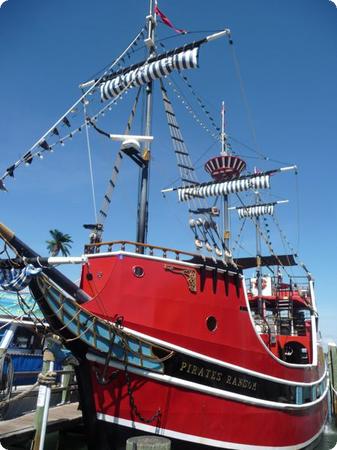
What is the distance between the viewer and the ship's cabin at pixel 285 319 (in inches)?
599

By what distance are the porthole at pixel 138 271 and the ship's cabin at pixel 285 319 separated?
6.45 metres

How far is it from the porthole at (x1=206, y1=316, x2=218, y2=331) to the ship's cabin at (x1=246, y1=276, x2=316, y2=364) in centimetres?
443

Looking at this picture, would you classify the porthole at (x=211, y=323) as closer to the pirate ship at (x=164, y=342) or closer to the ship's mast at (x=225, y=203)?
the pirate ship at (x=164, y=342)

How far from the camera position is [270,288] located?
20359 mm

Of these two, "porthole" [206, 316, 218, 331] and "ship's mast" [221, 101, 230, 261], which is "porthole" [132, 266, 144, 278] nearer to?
"porthole" [206, 316, 218, 331]

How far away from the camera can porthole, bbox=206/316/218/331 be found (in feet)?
33.5

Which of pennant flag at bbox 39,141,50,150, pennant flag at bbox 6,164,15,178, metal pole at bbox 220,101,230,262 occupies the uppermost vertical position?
metal pole at bbox 220,101,230,262

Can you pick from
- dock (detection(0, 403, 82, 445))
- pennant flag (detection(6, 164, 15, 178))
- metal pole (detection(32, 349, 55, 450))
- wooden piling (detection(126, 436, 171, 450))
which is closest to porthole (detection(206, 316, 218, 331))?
metal pole (detection(32, 349, 55, 450))

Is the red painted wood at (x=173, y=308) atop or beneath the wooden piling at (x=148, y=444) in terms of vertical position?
atop

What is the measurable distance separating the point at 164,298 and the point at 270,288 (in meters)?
12.1

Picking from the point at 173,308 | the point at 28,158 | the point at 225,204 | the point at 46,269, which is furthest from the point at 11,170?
the point at 225,204

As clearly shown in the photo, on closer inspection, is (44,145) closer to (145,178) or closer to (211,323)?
(145,178)

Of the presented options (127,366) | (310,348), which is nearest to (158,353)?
(127,366)

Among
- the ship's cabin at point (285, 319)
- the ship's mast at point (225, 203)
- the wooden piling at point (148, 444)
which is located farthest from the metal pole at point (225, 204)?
the wooden piling at point (148, 444)
